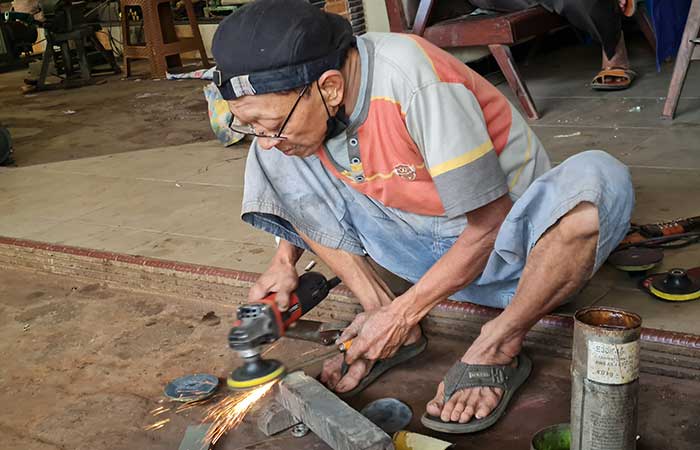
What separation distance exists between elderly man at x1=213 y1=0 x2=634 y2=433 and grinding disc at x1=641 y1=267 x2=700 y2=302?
1.54 feet

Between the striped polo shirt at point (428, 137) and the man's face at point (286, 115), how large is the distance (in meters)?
0.10

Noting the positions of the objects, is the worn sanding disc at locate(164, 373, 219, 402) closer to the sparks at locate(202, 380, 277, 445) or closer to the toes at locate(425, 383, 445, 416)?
the sparks at locate(202, 380, 277, 445)

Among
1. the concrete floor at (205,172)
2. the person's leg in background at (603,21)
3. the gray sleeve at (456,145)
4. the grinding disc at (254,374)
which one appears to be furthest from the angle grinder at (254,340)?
the person's leg in background at (603,21)

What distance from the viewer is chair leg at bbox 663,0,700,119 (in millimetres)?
4340

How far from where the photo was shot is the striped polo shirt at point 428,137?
203 cm

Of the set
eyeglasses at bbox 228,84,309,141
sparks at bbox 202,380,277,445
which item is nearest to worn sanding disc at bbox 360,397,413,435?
sparks at bbox 202,380,277,445

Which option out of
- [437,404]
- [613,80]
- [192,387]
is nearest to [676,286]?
[437,404]

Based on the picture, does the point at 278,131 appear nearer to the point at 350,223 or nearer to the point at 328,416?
the point at 350,223

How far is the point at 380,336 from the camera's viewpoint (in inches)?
92.8

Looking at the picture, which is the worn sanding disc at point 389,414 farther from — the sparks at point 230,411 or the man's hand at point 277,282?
the man's hand at point 277,282

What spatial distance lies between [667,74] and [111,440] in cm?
441

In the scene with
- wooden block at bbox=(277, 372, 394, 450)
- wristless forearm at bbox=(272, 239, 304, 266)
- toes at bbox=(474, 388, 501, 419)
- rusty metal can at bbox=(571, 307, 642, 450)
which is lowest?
toes at bbox=(474, 388, 501, 419)

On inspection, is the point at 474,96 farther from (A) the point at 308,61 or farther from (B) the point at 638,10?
(B) the point at 638,10

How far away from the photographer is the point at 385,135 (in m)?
2.15
